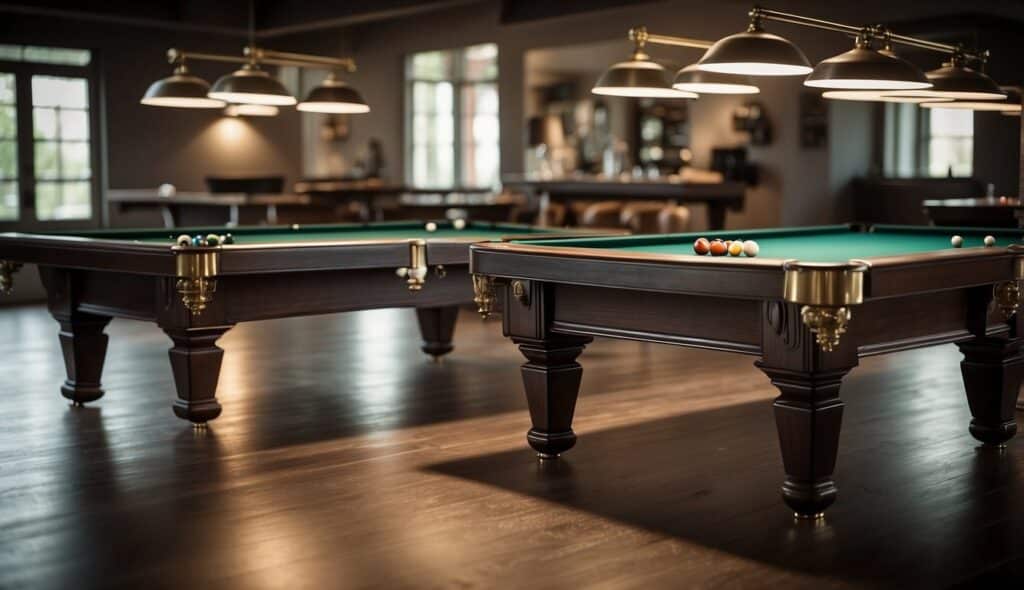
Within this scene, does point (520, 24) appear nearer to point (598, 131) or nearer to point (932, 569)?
point (598, 131)

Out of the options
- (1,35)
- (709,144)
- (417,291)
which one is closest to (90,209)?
(1,35)

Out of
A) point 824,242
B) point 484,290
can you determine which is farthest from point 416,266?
point 824,242

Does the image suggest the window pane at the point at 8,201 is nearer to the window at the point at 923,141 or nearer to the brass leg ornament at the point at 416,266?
the brass leg ornament at the point at 416,266

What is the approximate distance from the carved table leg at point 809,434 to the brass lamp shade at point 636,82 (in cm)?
202

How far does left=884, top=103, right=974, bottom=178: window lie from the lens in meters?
11.7

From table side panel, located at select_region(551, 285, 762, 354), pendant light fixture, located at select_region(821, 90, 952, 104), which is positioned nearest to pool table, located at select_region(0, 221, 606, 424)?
table side panel, located at select_region(551, 285, 762, 354)

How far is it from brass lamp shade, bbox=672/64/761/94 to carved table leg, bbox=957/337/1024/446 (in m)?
1.47

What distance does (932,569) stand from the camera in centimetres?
297

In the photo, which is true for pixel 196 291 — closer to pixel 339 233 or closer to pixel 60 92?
pixel 339 233

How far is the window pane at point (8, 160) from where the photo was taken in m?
10.7

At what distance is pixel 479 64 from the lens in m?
14.1

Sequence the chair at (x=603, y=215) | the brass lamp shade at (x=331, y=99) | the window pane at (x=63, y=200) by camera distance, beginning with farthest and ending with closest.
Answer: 1. the window pane at (x=63, y=200)
2. the chair at (x=603, y=215)
3. the brass lamp shade at (x=331, y=99)

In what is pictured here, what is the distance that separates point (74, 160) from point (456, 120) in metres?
4.51

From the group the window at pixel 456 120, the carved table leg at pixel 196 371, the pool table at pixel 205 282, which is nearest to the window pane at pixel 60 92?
the window at pixel 456 120
